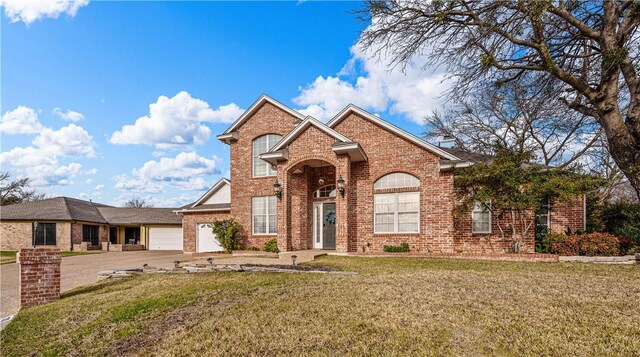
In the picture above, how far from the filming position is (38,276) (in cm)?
734

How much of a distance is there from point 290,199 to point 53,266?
29.5 feet

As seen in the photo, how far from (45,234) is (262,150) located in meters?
20.6

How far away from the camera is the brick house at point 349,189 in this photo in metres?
13.8

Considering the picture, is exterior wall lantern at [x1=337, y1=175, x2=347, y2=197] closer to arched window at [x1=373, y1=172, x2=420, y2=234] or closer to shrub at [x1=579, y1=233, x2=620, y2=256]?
arched window at [x1=373, y1=172, x2=420, y2=234]

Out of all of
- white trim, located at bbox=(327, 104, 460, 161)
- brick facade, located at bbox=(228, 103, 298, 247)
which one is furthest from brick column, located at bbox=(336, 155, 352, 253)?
brick facade, located at bbox=(228, 103, 298, 247)

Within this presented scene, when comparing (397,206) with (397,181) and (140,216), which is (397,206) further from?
(140,216)

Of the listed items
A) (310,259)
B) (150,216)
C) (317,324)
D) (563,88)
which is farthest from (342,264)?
(150,216)

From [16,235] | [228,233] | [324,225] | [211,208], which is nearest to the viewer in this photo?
[324,225]

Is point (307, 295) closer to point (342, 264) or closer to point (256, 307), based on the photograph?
point (256, 307)

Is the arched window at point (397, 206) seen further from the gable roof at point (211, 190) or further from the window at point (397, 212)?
the gable roof at point (211, 190)

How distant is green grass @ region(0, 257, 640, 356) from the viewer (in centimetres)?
407

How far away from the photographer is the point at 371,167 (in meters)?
15.0

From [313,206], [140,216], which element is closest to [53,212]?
[140,216]

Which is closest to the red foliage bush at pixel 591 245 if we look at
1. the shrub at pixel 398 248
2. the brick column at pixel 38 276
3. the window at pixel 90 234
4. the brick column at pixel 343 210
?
the shrub at pixel 398 248
